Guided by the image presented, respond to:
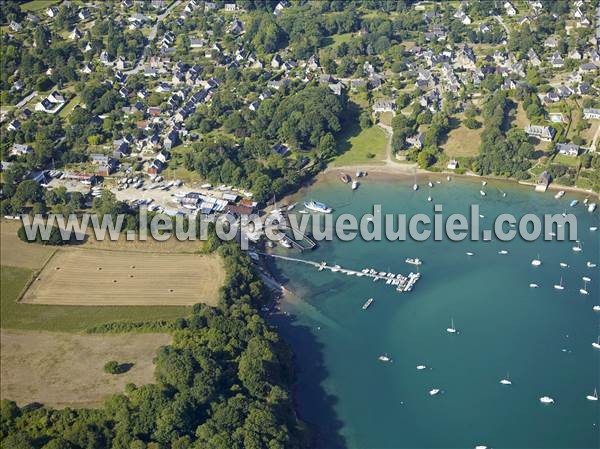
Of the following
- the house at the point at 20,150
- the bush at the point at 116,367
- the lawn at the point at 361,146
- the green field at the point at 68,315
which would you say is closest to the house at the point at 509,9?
the lawn at the point at 361,146

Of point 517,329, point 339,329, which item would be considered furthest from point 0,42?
point 517,329

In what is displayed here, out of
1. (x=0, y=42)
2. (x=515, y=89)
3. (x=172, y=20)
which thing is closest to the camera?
(x=515, y=89)

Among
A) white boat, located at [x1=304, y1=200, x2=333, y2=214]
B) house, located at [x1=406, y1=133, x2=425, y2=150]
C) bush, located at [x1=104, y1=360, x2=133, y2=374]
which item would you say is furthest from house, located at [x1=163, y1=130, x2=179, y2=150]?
bush, located at [x1=104, y1=360, x2=133, y2=374]

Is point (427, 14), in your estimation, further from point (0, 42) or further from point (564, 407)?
Answer: point (564, 407)

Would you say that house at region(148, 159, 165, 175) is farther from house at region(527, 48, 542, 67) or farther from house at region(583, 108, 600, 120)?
house at region(527, 48, 542, 67)

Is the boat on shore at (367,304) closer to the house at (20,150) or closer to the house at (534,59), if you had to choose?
the house at (20,150)
